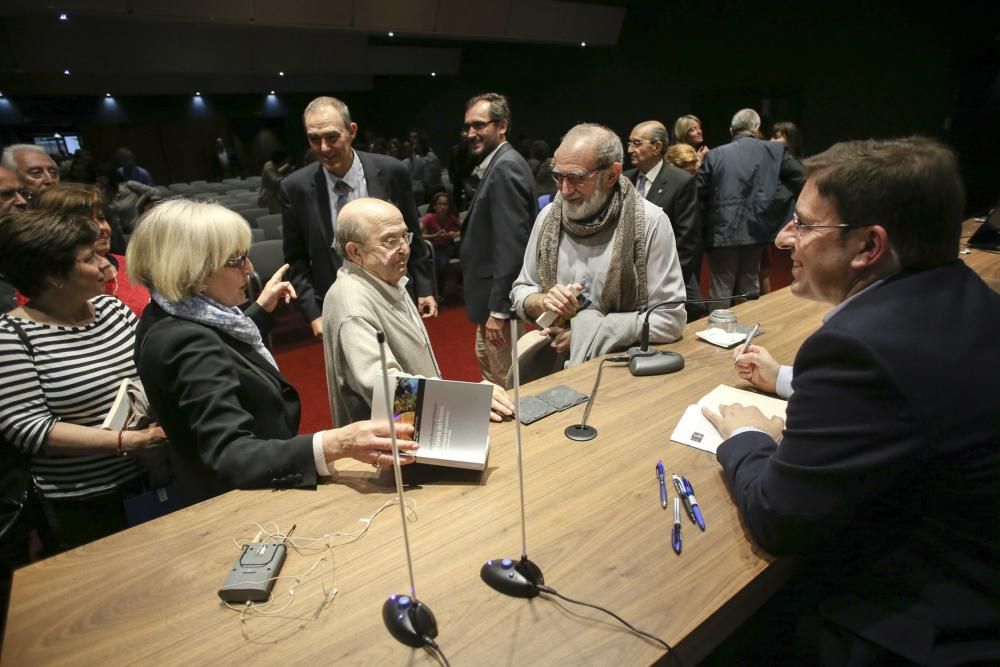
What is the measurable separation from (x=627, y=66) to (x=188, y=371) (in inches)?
380

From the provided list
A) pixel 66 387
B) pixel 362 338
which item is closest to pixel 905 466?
pixel 362 338

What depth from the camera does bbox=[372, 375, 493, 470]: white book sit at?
135cm

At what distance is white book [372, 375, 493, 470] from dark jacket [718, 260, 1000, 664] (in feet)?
2.04

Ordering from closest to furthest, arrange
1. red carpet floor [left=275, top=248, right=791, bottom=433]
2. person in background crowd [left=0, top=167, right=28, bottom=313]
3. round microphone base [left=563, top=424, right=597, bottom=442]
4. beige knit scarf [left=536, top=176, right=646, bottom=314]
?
round microphone base [left=563, top=424, right=597, bottom=442], beige knit scarf [left=536, top=176, right=646, bottom=314], person in background crowd [left=0, top=167, right=28, bottom=313], red carpet floor [left=275, top=248, right=791, bottom=433]

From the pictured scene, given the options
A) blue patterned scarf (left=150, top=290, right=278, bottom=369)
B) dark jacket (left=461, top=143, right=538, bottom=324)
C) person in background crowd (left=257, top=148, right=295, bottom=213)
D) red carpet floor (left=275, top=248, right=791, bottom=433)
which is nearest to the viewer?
blue patterned scarf (left=150, top=290, right=278, bottom=369)

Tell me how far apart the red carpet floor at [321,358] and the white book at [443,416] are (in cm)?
229

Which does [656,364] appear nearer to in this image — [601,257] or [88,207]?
[601,257]

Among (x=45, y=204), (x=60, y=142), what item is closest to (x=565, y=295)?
(x=45, y=204)

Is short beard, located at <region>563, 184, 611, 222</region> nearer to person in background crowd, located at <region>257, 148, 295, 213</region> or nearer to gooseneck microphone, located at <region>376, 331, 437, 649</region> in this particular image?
gooseneck microphone, located at <region>376, 331, 437, 649</region>

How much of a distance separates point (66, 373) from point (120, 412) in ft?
0.77

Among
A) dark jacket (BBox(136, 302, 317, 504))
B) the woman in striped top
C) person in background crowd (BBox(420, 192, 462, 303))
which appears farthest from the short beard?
person in background crowd (BBox(420, 192, 462, 303))

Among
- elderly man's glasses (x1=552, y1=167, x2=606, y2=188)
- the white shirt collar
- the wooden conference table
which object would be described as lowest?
the wooden conference table

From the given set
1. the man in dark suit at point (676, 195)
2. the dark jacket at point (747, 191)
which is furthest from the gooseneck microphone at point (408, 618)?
the dark jacket at point (747, 191)

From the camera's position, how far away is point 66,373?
169 centimetres
